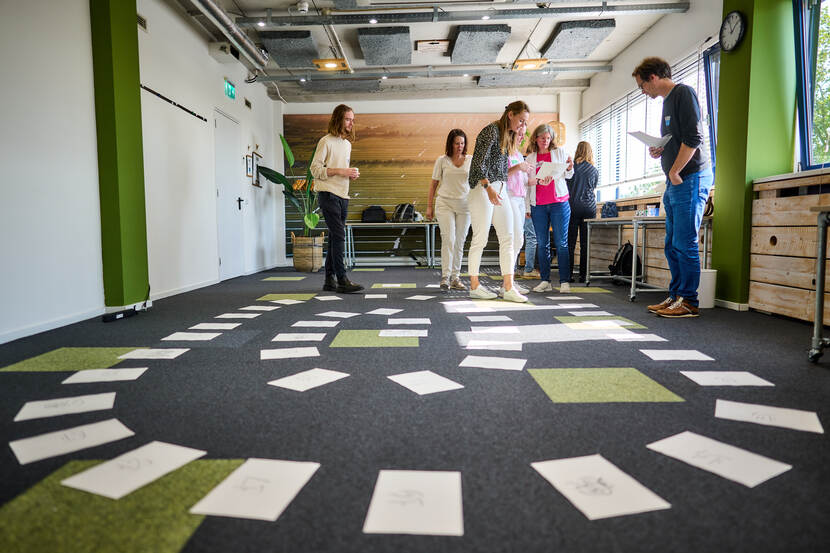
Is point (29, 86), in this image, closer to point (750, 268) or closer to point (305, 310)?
point (305, 310)

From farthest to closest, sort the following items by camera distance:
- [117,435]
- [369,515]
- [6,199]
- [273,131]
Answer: [273,131], [6,199], [117,435], [369,515]

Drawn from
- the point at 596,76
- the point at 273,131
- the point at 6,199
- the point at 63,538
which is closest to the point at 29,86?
the point at 6,199

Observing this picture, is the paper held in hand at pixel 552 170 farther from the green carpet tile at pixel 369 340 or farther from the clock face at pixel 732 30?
the green carpet tile at pixel 369 340

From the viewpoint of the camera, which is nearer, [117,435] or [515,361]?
[117,435]

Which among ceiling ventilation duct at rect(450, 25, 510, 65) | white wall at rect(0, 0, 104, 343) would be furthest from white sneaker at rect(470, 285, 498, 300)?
ceiling ventilation duct at rect(450, 25, 510, 65)

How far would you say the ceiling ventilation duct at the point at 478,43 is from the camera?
19.0 ft

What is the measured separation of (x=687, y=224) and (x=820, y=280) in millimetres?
1158

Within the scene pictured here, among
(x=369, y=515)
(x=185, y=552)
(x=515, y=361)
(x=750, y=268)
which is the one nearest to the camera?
(x=185, y=552)

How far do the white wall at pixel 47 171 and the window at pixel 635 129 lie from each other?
488 centimetres

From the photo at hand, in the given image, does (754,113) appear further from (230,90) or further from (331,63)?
(230,90)

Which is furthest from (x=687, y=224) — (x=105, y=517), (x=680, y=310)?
(x=105, y=517)

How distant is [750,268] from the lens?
3.53 metres

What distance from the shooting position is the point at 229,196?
6500 millimetres

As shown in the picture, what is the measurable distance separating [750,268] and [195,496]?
153 inches
